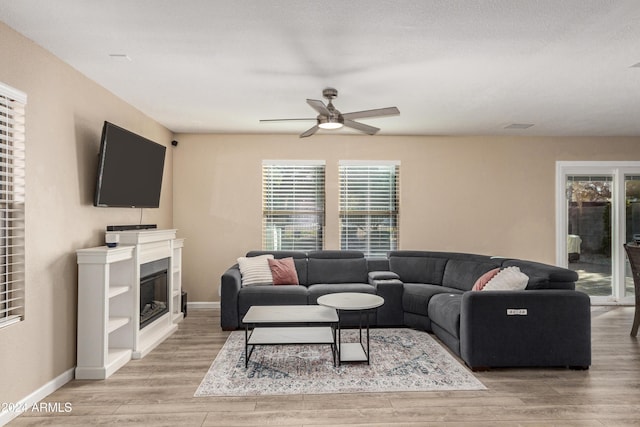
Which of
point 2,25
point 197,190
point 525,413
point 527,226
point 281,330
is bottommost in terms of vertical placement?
point 525,413

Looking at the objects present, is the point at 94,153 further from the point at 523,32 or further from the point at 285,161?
the point at 523,32

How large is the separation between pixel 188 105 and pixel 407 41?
264 cm

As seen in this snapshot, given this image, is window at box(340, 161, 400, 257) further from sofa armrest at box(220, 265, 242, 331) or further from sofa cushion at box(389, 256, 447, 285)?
sofa armrest at box(220, 265, 242, 331)

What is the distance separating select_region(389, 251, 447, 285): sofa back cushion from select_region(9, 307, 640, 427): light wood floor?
6.56 ft

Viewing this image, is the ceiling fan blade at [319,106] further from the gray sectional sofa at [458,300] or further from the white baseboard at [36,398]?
the white baseboard at [36,398]

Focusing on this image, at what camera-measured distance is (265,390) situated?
3.01 meters

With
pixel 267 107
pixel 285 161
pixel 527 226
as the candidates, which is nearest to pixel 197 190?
pixel 285 161

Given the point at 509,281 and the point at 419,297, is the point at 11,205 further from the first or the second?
the point at 509,281

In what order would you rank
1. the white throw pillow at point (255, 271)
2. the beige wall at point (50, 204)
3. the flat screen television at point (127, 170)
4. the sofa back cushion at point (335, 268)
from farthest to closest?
the sofa back cushion at point (335, 268) < the white throw pillow at point (255, 271) < the flat screen television at point (127, 170) < the beige wall at point (50, 204)

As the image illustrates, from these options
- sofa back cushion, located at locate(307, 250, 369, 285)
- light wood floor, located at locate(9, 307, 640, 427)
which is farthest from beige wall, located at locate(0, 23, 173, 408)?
sofa back cushion, located at locate(307, 250, 369, 285)

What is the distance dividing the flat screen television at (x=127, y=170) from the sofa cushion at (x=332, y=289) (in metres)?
2.18

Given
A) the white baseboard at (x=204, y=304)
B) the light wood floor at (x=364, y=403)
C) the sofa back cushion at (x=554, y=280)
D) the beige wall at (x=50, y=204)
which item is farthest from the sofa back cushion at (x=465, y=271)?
the beige wall at (x=50, y=204)

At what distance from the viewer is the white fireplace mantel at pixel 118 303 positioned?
325 cm

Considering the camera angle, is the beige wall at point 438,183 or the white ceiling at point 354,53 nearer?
the white ceiling at point 354,53
